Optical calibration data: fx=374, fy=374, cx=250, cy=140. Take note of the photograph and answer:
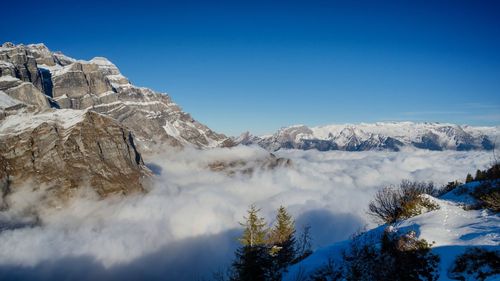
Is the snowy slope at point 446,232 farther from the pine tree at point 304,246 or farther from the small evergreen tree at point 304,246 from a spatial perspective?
the pine tree at point 304,246

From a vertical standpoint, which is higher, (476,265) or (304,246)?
(476,265)

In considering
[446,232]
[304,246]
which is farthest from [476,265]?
[304,246]

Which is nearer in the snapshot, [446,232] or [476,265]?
[476,265]

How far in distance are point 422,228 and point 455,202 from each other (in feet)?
26.5

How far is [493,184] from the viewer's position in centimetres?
3291

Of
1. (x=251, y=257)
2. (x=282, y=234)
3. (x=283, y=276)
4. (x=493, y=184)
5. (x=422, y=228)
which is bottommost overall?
(x=282, y=234)

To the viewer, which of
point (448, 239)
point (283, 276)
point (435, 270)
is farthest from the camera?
point (283, 276)

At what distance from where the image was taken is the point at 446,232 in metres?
25.0

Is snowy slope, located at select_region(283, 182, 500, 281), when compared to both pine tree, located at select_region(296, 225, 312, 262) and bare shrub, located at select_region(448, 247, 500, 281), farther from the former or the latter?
pine tree, located at select_region(296, 225, 312, 262)

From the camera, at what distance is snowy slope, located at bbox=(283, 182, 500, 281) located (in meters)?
21.9

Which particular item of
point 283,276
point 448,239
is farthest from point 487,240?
point 283,276

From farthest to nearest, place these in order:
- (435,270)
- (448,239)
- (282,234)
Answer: (282,234) → (448,239) → (435,270)

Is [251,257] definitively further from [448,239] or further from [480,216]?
[480,216]

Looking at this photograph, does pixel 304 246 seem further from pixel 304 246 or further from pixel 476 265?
pixel 476 265
